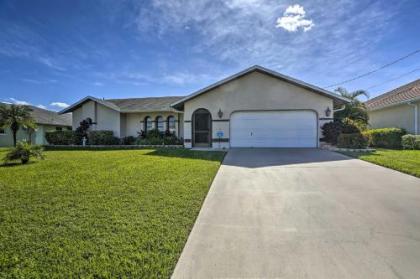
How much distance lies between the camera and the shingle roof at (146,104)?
1714 centimetres

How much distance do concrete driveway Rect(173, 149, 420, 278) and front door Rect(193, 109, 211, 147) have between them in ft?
28.0

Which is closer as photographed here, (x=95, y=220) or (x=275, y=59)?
(x=95, y=220)

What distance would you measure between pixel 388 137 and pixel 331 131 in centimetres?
456

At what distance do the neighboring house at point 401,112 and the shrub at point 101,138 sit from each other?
829 inches

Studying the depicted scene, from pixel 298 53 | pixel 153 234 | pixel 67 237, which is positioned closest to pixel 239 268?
pixel 153 234

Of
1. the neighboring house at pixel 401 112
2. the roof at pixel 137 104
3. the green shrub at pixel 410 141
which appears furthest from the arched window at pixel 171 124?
the neighboring house at pixel 401 112

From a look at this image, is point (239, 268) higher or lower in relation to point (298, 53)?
lower

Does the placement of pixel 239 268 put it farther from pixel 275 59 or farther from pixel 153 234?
pixel 275 59

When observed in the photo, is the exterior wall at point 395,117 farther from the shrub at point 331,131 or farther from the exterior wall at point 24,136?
the exterior wall at point 24,136

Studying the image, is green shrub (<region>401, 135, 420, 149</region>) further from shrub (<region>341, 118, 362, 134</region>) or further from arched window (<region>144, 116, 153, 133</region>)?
arched window (<region>144, 116, 153, 133</region>)

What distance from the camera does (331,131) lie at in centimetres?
1188

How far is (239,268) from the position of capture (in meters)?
2.23

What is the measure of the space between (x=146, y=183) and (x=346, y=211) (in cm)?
428

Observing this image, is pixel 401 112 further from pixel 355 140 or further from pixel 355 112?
pixel 355 140
